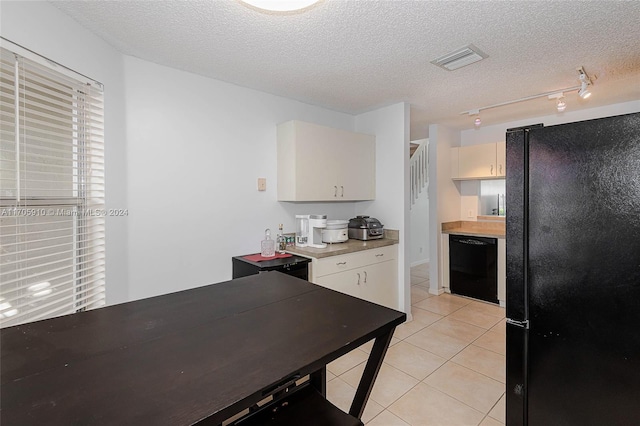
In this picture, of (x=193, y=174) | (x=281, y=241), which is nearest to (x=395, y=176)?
(x=281, y=241)

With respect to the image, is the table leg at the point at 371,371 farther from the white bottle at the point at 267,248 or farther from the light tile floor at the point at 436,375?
the white bottle at the point at 267,248

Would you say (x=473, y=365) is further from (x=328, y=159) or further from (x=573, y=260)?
(x=328, y=159)

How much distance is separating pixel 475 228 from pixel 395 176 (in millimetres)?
1981

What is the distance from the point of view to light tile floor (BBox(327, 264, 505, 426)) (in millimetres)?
1933

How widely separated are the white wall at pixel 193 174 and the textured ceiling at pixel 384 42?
205mm

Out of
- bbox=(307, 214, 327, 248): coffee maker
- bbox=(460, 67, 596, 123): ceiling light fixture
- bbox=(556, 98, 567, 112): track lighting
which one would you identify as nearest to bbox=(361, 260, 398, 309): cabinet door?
bbox=(307, 214, 327, 248): coffee maker

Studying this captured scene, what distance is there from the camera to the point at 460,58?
2.28 m

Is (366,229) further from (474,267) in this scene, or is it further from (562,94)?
(562,94)

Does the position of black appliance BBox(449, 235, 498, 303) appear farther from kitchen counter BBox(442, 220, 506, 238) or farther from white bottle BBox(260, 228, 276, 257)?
white bottle BBox(260, 228, 276, 257)

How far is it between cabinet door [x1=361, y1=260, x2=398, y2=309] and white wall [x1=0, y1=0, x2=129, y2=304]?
7.14 feet

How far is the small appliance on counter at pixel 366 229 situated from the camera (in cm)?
341

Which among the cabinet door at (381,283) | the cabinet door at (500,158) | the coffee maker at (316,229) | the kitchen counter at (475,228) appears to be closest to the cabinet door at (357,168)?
the coffee maker at (316,229)

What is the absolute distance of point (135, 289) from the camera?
7.57 ft

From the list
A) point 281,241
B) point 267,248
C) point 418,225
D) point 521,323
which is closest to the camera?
point 521,323
